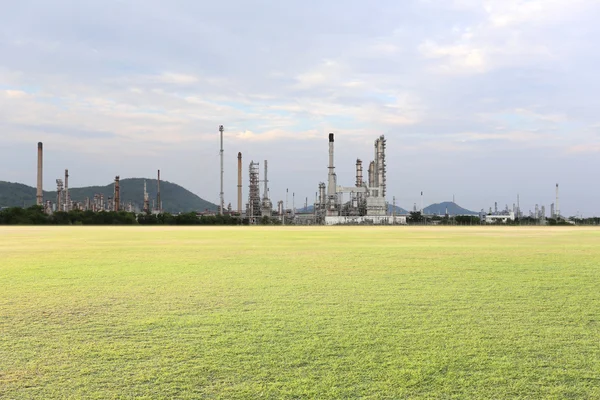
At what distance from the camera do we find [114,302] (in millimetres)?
7773

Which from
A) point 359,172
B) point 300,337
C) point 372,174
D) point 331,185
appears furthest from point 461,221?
point 300,337

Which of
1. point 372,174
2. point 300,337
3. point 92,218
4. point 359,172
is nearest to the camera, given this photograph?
point 300,337

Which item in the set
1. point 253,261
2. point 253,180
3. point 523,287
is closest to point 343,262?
point 253,261

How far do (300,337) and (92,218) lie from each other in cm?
7814

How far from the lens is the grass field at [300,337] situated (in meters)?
4.10

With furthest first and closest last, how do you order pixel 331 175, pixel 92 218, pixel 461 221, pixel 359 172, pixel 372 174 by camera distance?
pixel 461 221 < pixel 359 172 < pixel 372 174 < pixel 331 175 < pixel 92 218

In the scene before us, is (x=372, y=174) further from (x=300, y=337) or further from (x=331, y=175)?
(x=300, y=337)

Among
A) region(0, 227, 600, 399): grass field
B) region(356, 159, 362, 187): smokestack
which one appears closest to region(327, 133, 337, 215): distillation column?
region(356, 159, 362, 187): smokestack

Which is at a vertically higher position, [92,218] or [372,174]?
[372,174]

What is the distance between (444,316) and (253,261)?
868cm

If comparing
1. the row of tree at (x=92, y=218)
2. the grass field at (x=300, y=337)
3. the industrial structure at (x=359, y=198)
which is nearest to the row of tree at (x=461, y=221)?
the industrial structure at (x=359, y=198)

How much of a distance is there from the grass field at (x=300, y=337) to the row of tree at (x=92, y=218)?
7112cm

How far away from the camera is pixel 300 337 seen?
5.52 meters

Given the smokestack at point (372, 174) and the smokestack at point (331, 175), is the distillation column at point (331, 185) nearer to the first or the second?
the smokestack at point (331, 175)
